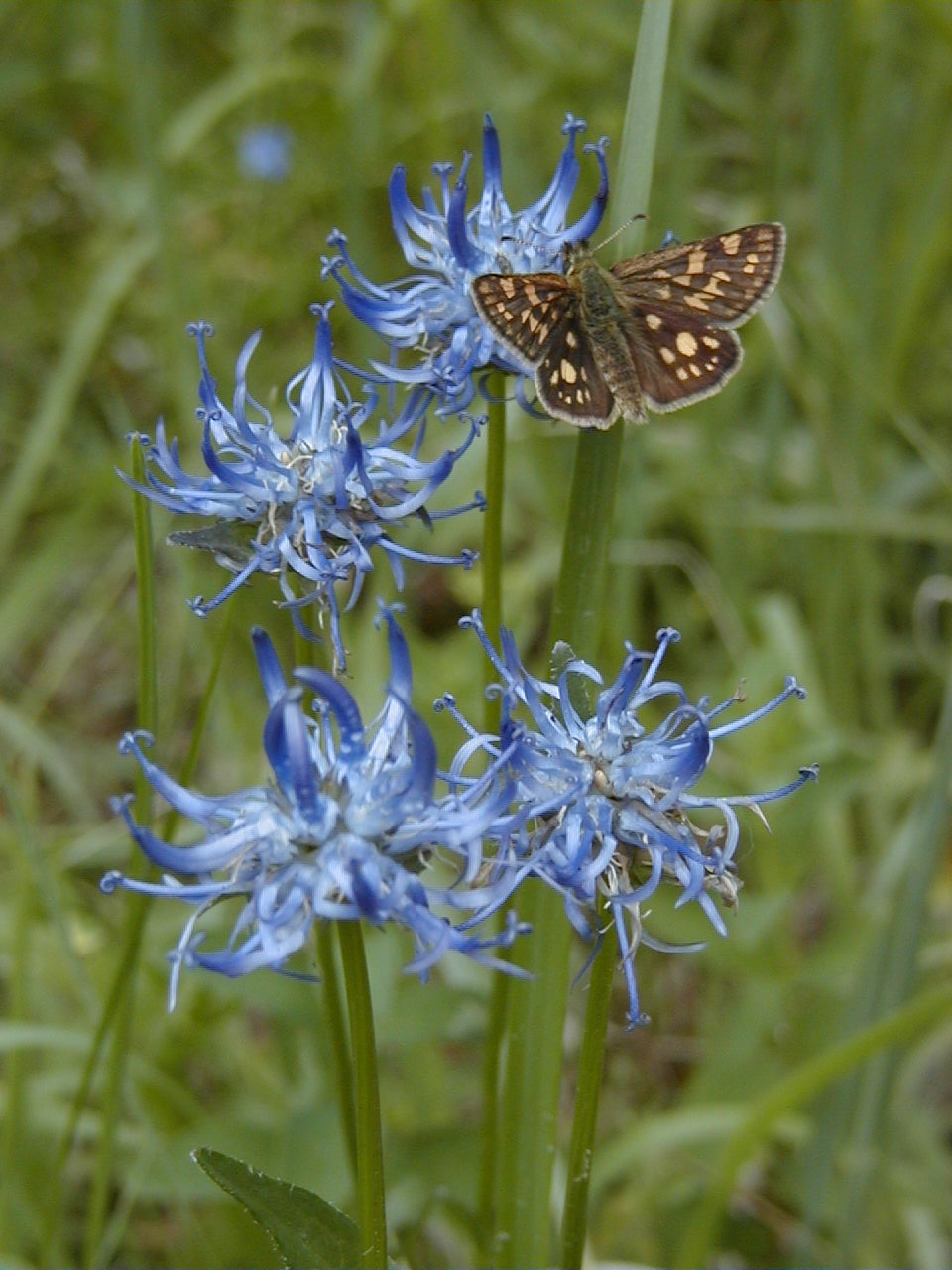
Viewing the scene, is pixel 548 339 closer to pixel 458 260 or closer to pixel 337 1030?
pixel 458 260

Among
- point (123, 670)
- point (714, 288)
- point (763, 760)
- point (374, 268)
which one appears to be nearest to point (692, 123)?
point (374, 268)

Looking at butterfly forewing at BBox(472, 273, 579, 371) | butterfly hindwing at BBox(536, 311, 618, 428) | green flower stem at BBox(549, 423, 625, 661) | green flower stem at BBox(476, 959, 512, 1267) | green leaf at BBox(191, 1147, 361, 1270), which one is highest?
butterfly forewing at BBox(472, 273, 579, 371)

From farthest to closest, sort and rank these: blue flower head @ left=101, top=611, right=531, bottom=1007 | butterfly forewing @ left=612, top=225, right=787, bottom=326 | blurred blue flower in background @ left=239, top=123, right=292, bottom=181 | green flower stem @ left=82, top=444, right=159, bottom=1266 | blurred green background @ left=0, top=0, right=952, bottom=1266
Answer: blurred blue flower in background @ left=239, top=123, right=292, bottom=181 < blurred green background @ left=0, top=0, right=952, bottom=1266 < butterfly forewing @ left=612, top=225, right=787, bottom=326 < green flower stem @ left=82, top=444, right=159, bottom=1266 < blue flower head @ left=101, top=611, right=531, bottom=1007

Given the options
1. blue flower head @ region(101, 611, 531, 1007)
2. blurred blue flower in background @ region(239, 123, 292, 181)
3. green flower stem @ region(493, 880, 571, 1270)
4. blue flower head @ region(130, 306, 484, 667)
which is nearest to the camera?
blue flower head @ region(101, 611, 531, 1007)

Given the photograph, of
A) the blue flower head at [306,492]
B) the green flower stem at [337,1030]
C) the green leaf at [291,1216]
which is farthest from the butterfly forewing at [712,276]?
the green leaf at [291,1216]

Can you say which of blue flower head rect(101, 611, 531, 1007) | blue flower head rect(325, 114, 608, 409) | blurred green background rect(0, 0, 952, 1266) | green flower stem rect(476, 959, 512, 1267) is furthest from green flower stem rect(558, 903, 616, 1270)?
blue flower head rect(325, 114, 608, 409)

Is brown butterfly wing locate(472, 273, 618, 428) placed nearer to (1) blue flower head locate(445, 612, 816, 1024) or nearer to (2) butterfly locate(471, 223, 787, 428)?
(2) butterfly locate(471, 223, 787, 428)
